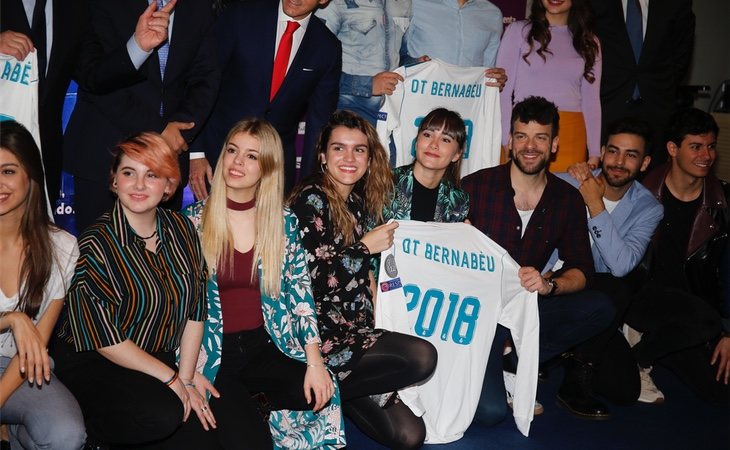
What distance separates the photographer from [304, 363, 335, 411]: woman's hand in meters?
3.10

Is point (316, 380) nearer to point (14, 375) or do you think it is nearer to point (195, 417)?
point (195, 417)

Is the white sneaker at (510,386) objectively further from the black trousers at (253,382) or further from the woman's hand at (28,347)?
the woman's hand at (28,347)

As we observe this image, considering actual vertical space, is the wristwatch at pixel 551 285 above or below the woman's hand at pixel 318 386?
above

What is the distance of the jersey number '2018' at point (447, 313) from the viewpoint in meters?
3.64

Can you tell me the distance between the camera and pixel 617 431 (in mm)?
3818

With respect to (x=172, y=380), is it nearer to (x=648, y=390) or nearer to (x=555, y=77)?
(x=648, y=390)

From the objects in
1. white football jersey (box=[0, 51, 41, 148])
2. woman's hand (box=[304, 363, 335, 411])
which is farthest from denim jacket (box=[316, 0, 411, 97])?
woman's hand (box=[304, 363, 335, 411])

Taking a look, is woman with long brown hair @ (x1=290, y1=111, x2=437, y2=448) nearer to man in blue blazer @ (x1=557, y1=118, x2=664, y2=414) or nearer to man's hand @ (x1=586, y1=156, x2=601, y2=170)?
man in blue blazer @ (x1=557, y1=118, x2=664, y2=414)

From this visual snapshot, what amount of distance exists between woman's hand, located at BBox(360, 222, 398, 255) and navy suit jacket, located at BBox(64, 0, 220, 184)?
37.5 inches

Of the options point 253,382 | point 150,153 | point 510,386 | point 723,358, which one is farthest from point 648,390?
point 150,153

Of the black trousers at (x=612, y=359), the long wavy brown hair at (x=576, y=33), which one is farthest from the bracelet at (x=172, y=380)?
the long wavy brown hair at (x=576, y=33)

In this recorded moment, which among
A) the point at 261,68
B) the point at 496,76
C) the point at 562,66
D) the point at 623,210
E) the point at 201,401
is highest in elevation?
the point at 562,66

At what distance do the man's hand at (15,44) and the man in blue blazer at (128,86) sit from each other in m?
0.28

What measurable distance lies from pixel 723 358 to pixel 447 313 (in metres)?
1.71
